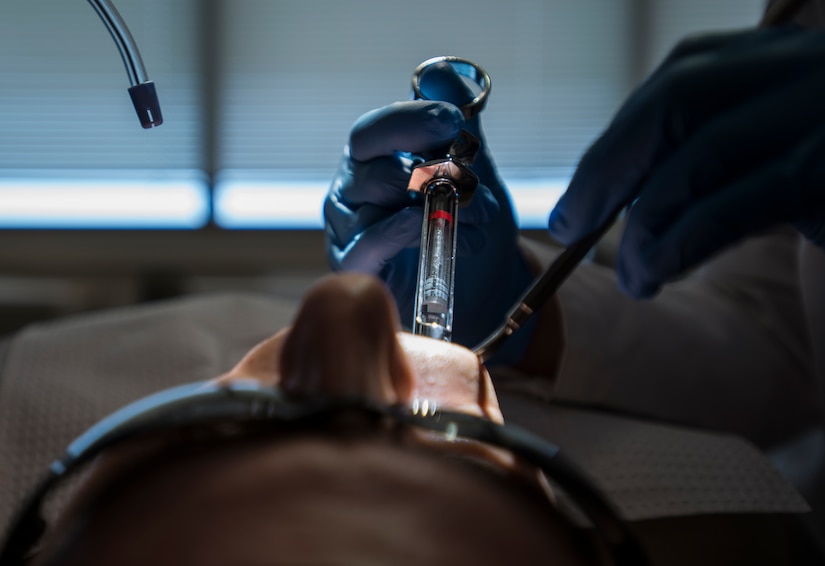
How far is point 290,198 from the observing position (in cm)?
152

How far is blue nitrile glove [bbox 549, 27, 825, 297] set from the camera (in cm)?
53

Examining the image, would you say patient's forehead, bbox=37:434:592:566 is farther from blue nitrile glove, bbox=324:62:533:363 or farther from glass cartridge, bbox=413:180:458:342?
blue nitrile glove, bbox=324:62:533:363

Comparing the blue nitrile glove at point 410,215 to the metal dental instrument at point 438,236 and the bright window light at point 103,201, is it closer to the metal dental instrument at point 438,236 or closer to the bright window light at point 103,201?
the metal dental instrument at point 438,236

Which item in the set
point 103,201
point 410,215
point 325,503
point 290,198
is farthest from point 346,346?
point 103,201

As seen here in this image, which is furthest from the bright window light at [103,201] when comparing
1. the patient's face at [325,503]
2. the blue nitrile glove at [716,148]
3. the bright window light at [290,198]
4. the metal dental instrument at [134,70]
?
the patient's face at [325,503]

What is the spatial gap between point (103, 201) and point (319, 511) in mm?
1576

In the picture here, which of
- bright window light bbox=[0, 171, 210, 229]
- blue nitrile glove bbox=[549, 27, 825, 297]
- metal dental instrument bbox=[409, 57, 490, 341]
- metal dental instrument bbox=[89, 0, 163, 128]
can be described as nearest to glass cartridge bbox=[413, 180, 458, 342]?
metal dental instrument bbox=[409, 57, 490, 341]

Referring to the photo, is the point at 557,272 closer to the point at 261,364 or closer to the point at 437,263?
the point at 437,263

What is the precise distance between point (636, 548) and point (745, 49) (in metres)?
0.38

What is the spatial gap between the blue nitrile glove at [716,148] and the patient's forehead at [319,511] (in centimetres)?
29

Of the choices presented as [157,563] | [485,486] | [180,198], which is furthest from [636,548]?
[180,198]

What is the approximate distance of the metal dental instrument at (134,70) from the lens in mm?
567

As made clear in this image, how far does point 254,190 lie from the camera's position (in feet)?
5.25

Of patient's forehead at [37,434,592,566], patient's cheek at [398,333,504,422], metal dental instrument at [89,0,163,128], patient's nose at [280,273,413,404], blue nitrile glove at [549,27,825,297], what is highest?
metal dental instrument at [89,0,163,128]
